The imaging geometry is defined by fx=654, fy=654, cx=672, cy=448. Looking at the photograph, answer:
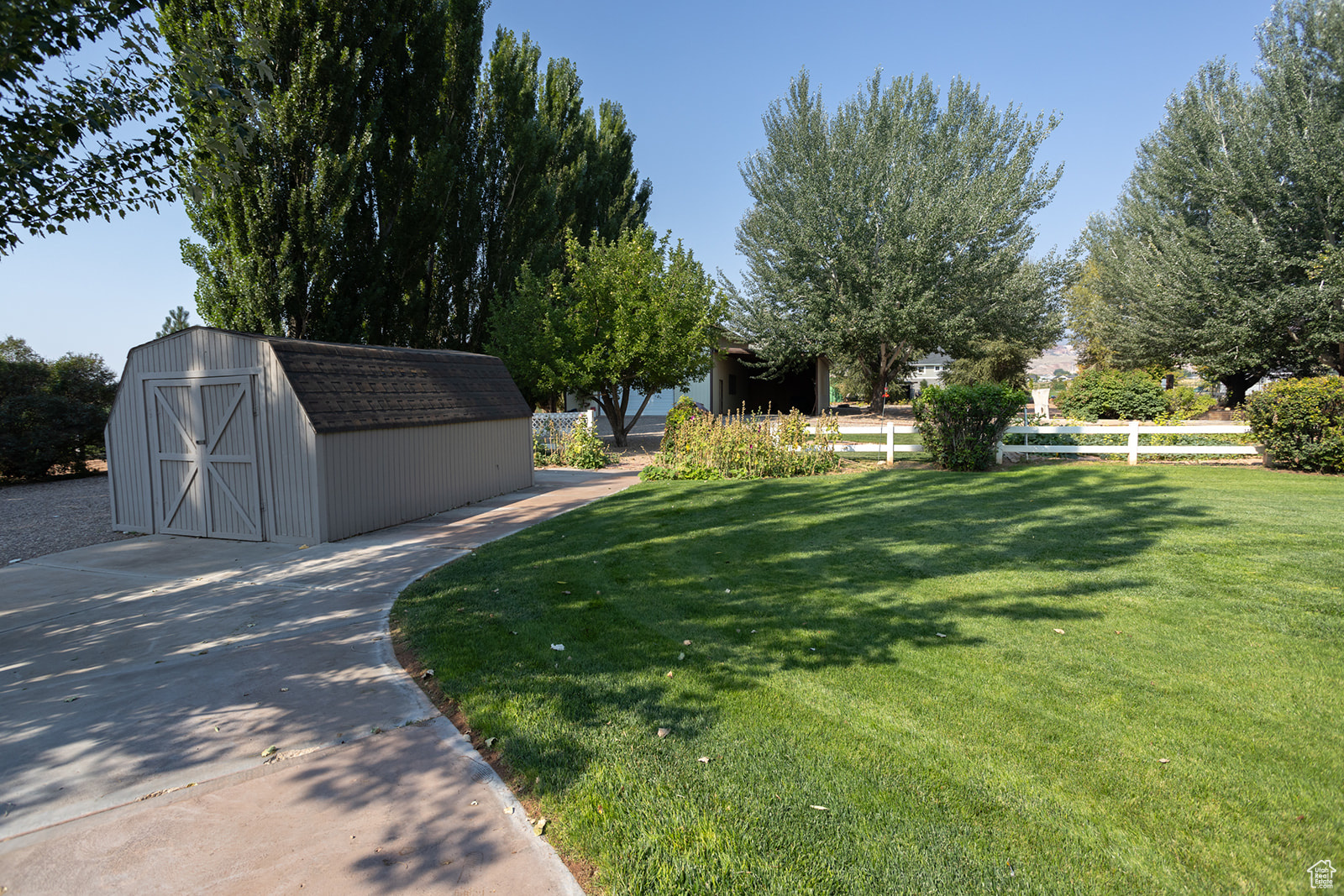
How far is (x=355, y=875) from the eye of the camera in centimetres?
251

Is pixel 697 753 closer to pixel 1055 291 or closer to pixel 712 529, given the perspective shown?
pixel 712 529

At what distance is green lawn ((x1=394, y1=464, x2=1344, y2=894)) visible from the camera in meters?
2.46

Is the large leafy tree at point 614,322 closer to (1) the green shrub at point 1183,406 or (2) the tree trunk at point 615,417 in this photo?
(2) the tree trunk at point 615,417

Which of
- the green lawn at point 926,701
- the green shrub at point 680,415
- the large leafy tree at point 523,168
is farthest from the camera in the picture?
the large leafy tree at point 523,168

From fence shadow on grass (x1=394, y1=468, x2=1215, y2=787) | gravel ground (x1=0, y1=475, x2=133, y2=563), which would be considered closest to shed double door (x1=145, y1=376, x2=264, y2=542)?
gravel ground (x1=0, y1=475, x2=133, y2=563)

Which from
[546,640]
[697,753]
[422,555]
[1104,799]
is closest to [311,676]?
[546,640]

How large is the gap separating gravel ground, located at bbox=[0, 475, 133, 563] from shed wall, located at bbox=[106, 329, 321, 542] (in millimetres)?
801

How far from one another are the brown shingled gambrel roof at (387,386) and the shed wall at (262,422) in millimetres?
284

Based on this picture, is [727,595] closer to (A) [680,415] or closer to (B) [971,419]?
(B) [971,419]

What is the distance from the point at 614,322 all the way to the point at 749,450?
6.88 m

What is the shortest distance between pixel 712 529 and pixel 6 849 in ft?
21.0

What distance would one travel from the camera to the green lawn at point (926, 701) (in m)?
2.46

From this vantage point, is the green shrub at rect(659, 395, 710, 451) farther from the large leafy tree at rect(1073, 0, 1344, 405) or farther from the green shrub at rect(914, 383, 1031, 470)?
the large leafy tree at rect(1073, 0, 1344, 405)

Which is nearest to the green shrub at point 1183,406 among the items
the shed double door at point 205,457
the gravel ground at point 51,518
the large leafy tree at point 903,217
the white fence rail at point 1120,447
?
the large leafy tree at point 903,217
